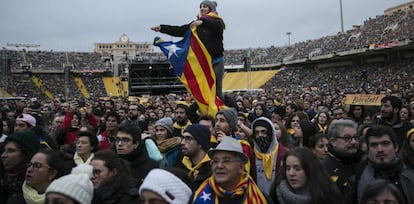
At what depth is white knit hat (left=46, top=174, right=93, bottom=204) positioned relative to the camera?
2430mm

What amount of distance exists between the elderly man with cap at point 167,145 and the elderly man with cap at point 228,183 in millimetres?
1553

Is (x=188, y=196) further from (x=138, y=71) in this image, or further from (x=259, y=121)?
(x=138, y=71)

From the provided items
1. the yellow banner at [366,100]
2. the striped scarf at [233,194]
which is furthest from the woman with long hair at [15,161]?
the yellow banner at [366,100]

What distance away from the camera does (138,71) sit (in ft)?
95.7

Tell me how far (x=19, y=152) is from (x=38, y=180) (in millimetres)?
636

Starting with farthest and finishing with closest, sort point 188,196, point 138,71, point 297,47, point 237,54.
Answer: point 237,54 < point 297,47 < point 138,71 < point 188,196

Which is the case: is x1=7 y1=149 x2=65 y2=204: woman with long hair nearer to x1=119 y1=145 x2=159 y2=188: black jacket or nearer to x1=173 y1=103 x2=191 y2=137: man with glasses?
x1=119 y1=145 x2=159 y2=188: black jacket

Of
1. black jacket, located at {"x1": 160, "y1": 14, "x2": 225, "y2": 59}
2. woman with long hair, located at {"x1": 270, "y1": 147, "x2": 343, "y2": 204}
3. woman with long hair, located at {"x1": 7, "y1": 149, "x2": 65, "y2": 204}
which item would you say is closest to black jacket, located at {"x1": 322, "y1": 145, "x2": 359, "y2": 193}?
woman with long hair, located at {"x1": 270, "y1": 147, "x2": 343, "y2": 204}

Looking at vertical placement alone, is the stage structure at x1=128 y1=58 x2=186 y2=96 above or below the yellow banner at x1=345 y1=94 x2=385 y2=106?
above

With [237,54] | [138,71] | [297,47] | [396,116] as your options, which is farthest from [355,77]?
[396,116]

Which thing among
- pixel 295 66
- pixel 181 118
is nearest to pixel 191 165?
pixel 181 118

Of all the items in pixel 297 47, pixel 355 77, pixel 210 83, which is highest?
pixel 297 47

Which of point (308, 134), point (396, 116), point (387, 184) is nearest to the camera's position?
point (387, 184)

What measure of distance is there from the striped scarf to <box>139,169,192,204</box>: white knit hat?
11 cm
